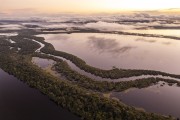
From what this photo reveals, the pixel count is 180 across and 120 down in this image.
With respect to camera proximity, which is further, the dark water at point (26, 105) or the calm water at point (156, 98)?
the calm water at point (156, 98)

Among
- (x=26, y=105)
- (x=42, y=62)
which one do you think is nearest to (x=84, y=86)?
(x=26, y=105)

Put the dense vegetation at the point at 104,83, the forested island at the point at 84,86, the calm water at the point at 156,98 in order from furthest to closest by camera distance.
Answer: the dense vegetation at the point at 104,83, the calm water at the point at 156,98, the forested island at the point at 84,86

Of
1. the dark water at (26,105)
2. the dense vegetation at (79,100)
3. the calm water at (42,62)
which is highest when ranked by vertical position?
the dense vegetation at (79,100)

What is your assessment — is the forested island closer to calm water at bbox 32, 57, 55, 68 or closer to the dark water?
the dark water

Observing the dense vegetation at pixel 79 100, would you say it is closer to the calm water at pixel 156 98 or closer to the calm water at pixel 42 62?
the calm water at pixel 156 98

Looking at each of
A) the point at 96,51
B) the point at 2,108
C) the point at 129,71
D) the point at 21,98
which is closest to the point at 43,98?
the point at 21,98

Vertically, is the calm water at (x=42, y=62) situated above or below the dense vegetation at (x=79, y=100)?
below

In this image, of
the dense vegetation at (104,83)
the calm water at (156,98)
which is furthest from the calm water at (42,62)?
the calm water at (156,98)

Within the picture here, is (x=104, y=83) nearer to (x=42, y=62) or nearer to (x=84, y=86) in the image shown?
(x=84, y=86)
